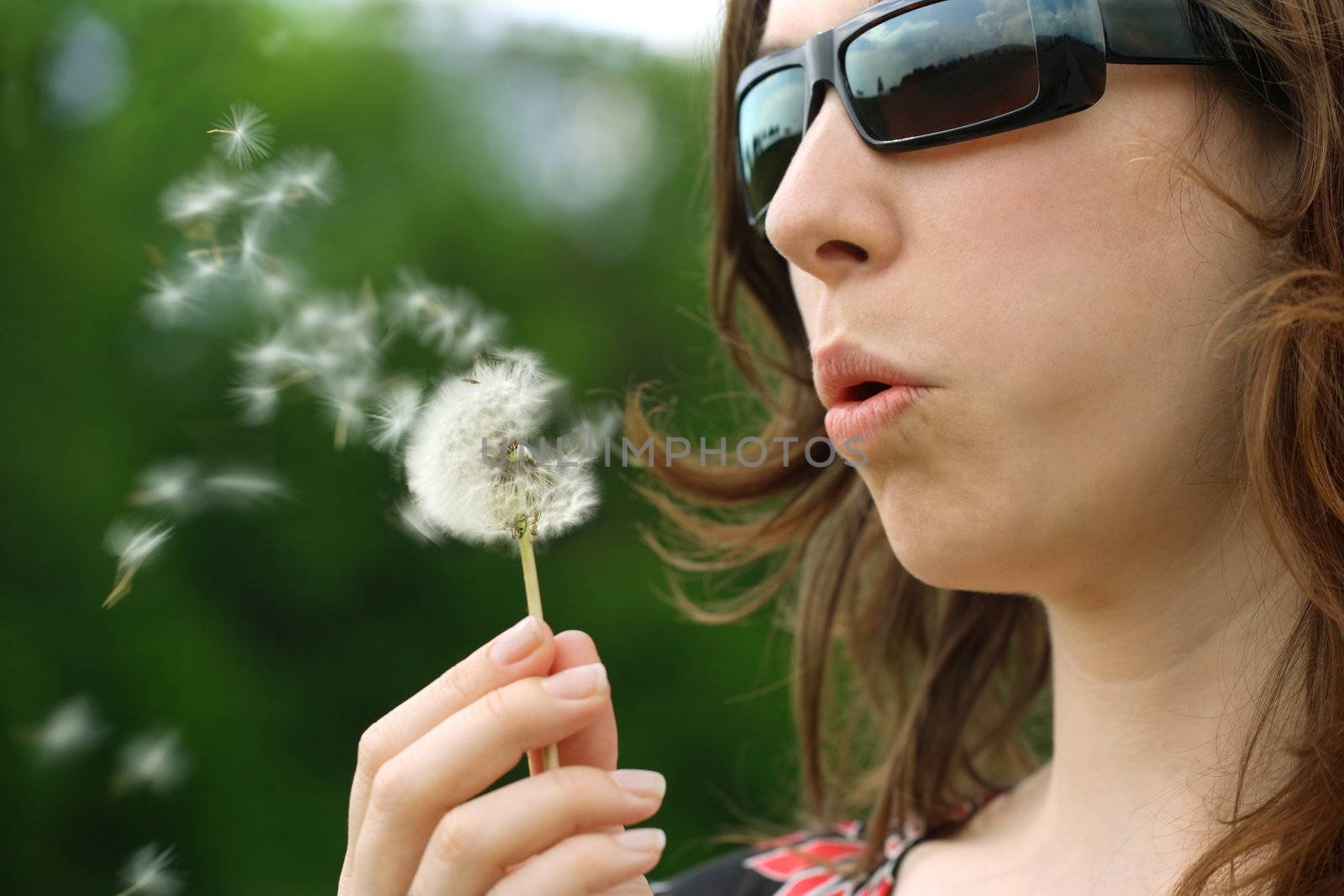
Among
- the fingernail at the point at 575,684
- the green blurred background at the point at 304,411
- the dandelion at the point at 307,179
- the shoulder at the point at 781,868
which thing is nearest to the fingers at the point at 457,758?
the fingernail at the point at 575,684

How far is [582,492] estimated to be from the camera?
128cm

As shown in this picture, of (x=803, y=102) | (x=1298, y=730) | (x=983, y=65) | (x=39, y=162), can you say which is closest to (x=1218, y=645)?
(x=1298, y=730)

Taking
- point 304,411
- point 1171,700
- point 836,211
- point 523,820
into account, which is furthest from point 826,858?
point 304,411

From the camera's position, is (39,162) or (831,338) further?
(39,162)

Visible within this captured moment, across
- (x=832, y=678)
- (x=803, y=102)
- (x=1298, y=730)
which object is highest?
(x=803, y=102)

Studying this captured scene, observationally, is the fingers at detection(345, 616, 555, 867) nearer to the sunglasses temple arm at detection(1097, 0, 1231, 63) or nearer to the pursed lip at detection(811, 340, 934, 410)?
the pursed lip at detection(811, 340, 934, 410)

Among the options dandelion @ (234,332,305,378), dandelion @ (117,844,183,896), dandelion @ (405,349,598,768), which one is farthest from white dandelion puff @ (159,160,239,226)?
dandelion @ (117,844,183,896)

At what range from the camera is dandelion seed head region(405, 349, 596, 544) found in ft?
3.95

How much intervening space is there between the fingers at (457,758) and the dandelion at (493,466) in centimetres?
7

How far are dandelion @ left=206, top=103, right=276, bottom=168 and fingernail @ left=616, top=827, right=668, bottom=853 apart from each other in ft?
3.05

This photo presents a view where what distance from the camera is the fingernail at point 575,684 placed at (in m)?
1.14

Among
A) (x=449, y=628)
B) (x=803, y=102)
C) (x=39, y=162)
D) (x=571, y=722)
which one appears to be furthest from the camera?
(x=449, y=628)

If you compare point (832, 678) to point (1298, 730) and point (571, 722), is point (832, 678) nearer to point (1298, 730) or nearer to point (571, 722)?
point (1298, 730)

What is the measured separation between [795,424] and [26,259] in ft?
5.70
